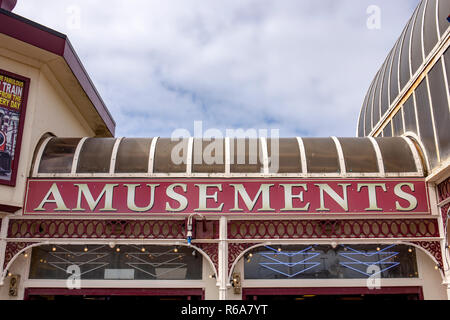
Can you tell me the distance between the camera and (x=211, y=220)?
12.3 m

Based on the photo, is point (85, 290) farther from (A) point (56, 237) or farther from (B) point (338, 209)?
(B) point (338, 209)

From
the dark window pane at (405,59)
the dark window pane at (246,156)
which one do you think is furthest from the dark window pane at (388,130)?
the dark window pane at (246,156)

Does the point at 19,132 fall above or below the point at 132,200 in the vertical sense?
above

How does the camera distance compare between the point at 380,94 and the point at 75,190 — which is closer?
the point at 75,190

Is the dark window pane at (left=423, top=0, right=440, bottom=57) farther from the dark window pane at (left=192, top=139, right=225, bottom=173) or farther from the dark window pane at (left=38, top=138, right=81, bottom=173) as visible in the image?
the dark window pane at (left=38, top=138, right=81, bottom=173)

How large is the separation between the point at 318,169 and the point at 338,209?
1262 mm

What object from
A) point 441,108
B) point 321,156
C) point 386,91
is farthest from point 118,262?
point 386,91

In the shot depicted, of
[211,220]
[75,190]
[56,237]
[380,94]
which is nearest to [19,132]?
[75,190]

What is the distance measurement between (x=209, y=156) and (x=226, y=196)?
1353 millimetres

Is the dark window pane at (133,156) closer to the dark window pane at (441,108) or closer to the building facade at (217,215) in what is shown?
the building facade at (217,215)

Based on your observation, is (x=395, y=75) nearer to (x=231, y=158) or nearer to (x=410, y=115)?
(x=410, y=115)

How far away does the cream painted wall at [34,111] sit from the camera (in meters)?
12.2

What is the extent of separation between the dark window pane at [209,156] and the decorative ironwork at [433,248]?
5.53 m

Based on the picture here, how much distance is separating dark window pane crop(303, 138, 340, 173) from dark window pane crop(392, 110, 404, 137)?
2.76 metres
